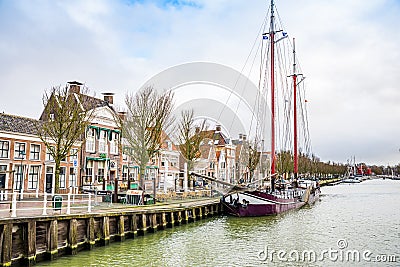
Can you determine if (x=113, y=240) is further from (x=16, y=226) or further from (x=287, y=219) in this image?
(x=287, y=219)

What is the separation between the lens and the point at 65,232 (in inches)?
711

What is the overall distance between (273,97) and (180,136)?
14.1m

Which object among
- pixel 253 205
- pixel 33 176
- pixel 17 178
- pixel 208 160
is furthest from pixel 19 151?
pixel 208 160

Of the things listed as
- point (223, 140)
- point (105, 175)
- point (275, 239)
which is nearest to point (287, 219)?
point (275, 239)

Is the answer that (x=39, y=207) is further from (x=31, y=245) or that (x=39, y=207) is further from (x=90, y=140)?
(x=90, y=140)

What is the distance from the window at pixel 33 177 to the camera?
104ft

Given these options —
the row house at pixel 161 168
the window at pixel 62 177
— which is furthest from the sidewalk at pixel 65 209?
the row house at pixel 161 168

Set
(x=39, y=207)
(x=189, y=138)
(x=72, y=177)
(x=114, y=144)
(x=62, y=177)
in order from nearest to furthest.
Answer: (x=39, y=207), (x=62, y=177), (x=72, y=177), (x=114, y=144), (x=189, y=138)

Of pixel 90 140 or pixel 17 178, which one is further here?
pixel 90 140

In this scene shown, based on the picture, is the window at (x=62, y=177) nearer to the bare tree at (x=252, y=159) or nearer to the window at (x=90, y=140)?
the window at (x=90, y=140)

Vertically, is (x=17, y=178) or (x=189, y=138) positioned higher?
(x=189, y=138)

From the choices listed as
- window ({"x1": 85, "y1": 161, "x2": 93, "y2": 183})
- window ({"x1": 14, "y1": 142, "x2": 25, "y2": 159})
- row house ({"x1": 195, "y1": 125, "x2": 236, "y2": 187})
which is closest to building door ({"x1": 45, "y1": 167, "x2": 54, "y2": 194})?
window ({"x1": 14, "y1": 142, "x2": 25, "y2": 159})

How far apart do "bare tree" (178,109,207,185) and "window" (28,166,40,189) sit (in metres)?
19.4

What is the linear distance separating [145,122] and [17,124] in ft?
34.2
